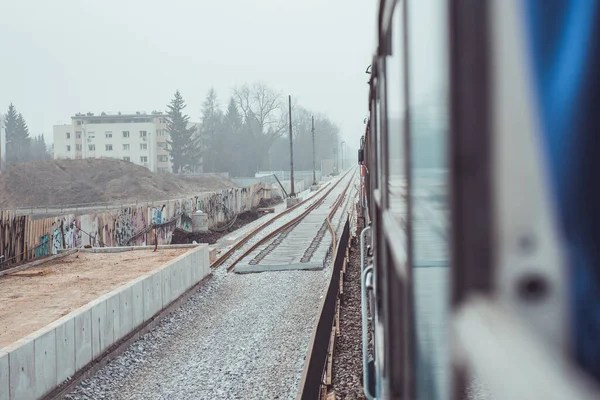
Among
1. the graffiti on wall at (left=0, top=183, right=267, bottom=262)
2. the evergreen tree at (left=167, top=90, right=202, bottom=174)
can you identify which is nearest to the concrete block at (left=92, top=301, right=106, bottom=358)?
the graffiti on wall at (left=0, top=183, right=267, bottom=262)

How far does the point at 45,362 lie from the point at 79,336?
101cm

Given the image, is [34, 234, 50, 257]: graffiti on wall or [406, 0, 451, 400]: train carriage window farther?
[34, 234, 50, 257]: graffiti on wall

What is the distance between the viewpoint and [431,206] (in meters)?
1.28

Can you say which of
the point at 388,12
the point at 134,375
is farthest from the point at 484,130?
the point at 134,375

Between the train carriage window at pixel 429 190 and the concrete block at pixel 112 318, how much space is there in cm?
873

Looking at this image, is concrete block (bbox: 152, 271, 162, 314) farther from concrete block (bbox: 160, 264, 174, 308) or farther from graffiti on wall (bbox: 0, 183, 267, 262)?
graffiti on wall (bbox: 0, 183, 267, 262)

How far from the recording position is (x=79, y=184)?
185 ft

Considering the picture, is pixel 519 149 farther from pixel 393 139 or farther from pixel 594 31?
pixel 393 139

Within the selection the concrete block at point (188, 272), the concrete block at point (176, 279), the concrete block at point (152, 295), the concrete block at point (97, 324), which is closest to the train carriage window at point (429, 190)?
the concrete block at point (97, 324)

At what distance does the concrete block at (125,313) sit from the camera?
993 centimetres

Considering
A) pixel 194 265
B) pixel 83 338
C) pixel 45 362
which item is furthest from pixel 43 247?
pixel 45 362

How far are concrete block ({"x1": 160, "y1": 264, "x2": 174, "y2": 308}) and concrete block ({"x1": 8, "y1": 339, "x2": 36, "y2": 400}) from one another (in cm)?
496

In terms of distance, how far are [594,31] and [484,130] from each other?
0.60ft

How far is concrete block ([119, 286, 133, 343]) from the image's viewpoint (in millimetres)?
9930
